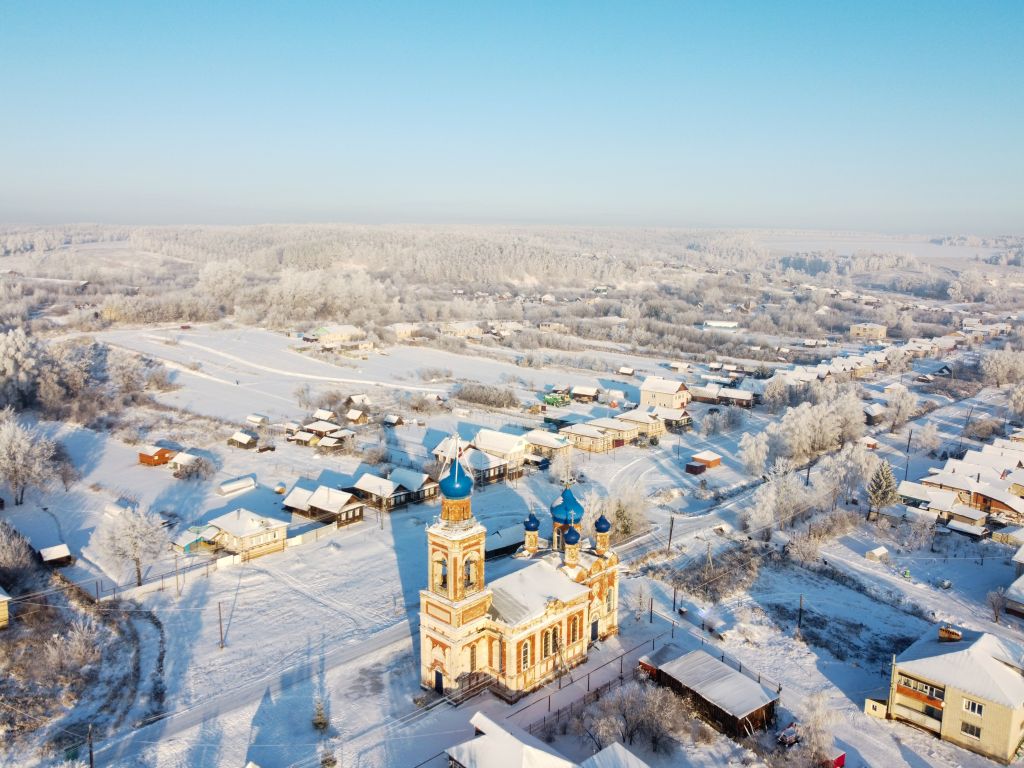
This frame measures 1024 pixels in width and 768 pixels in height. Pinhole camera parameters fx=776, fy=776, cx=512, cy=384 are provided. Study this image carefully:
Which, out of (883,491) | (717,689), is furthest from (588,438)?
(717,689)

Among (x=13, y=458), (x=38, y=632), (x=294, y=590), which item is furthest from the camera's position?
(x=13, y=458)

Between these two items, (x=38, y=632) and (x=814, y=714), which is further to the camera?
(x=38, y=632)

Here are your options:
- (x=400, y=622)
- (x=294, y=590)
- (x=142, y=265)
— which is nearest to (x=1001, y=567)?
(x=400, y=622)

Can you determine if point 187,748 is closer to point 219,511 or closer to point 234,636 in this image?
point 234,636

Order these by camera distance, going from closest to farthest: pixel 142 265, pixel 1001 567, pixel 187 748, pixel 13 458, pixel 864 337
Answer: pixel 187 748, pixel 1001 567, pixel 13 458, pixel 864 337, pixel 142 265

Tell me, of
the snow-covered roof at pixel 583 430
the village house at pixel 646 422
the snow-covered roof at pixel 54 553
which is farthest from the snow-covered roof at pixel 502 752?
the village house at pixel 646 422

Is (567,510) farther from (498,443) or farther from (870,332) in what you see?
(870,332)

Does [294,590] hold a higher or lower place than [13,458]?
lower
